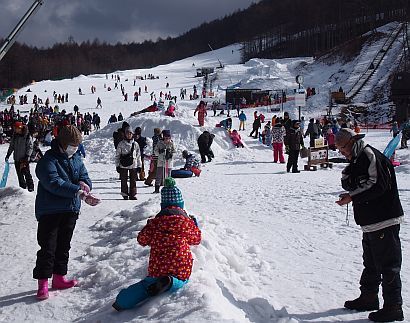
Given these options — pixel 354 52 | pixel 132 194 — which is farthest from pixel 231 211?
pixel 354 52

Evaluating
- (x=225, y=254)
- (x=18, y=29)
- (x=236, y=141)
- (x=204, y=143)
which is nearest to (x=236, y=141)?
(x=236, y=141)

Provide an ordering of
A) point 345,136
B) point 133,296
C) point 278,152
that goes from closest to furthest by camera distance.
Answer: point 133,296 < point 345,136 < point 278,152

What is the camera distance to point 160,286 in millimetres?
3568

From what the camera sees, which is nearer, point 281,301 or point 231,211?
point 281,301

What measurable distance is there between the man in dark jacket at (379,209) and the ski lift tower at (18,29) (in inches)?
250

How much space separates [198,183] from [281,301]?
26.3ft

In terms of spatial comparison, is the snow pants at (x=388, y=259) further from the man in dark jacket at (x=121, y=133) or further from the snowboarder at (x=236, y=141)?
the snowboarder at (x=236, y=141)

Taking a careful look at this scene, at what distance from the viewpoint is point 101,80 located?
7144 centimetres

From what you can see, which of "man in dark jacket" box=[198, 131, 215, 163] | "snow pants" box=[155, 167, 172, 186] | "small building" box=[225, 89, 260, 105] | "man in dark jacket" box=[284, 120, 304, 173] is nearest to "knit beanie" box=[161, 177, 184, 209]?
"snow pants" box=[155, 167, 172, 186]

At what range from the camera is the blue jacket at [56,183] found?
4.06 m

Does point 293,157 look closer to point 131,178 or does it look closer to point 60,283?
point 131,178

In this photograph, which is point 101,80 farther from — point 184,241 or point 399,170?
point 184,241

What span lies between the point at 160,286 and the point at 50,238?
127 cm

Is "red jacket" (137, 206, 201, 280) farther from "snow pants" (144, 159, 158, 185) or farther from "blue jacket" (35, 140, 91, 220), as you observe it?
"snow pants" (144, 159, 158, 185)
